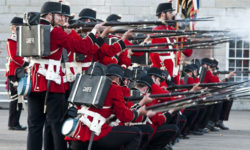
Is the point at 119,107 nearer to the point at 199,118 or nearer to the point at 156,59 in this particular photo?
the point at 156,59

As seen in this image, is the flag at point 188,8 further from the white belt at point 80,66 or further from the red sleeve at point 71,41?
the red sleeve at point 71,41

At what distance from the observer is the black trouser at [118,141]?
6449 mm

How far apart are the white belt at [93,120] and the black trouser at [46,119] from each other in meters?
0.93

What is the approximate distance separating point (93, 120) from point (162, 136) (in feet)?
6.57

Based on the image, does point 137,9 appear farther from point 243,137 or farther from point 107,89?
point 107,89

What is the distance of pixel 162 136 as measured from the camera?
26.7 feet

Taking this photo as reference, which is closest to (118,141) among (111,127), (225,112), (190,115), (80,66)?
(111,127)

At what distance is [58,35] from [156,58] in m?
3.33

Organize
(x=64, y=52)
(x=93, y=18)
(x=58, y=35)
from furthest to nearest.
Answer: (x=93, y=18) → (x=64, y=52) → (x=58, y=35)

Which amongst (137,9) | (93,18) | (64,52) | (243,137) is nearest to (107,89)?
(64,52)

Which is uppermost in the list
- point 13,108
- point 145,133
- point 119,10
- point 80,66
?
point 119,10

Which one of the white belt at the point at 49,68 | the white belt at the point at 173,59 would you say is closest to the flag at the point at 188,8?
the white belt at the point at 173,59

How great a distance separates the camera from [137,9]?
63.3 feet

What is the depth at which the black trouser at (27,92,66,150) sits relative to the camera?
7.23m
